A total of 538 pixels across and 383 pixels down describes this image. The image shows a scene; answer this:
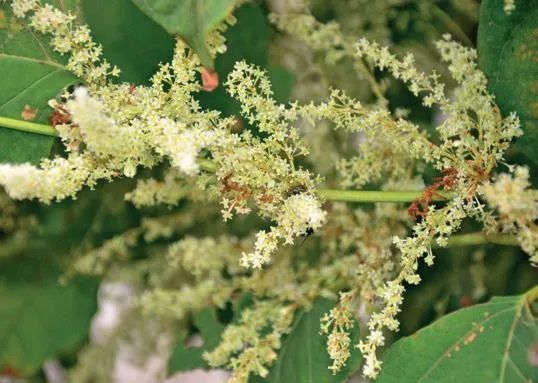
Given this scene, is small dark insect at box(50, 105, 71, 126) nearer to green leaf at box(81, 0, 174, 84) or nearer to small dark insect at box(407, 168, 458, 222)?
green leaf at box(81, 0, 174, 84)

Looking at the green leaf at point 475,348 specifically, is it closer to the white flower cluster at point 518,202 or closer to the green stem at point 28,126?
the white flower cluster at point 518,202

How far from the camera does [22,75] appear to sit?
76cm

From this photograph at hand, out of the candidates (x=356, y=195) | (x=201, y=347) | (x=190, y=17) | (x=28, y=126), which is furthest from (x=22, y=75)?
(x=201, y=347)

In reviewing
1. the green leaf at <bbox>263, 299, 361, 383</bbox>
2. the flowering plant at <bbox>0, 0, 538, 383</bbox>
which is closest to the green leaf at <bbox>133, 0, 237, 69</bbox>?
the flowering plant at <bbox>0, 0, 538, 383</bbox>

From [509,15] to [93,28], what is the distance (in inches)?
14.9

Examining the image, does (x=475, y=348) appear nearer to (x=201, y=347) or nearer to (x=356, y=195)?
(x=356, y=195)

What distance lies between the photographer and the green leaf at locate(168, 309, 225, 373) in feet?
3.35

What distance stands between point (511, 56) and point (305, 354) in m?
0.36

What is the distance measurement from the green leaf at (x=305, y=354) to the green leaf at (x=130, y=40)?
0.30m

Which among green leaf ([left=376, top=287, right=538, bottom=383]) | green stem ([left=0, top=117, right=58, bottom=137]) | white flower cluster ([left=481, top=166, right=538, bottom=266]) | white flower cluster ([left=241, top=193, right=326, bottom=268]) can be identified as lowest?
green leaf ([left=376, top=287, right=538, bottom=383])

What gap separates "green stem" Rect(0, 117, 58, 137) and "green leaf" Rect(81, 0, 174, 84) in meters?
Result: 0.12

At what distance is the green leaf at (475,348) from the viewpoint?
0.69 meters

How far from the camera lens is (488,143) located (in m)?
0.65

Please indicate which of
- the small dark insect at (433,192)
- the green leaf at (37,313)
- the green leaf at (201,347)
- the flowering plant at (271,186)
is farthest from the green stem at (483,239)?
the green leaf at (37,313)
